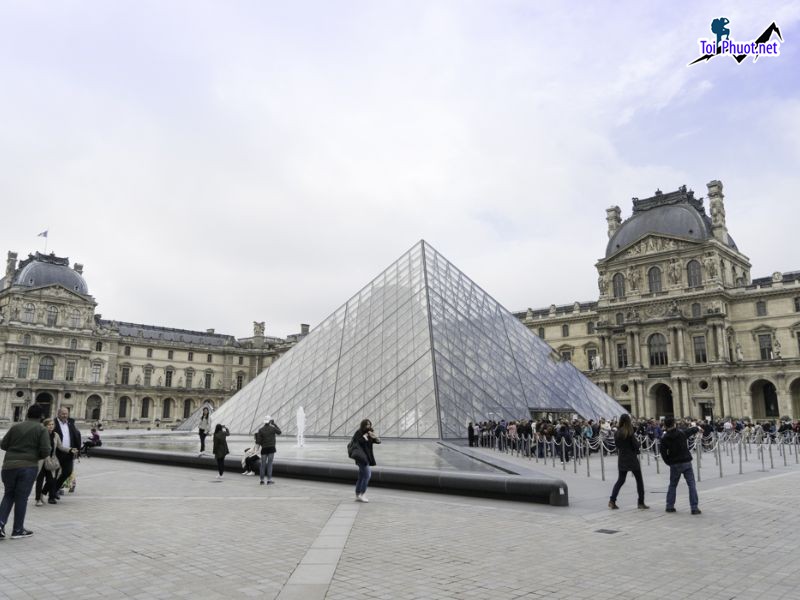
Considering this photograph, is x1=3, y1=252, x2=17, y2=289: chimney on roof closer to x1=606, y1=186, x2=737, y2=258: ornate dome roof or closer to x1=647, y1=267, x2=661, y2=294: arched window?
x1=606, y1=186, x2=737, y2=258: ornate dome roof

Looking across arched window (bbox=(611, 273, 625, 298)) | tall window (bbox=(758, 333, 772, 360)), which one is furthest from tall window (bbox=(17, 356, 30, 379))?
tall window (bbox=(758, 333, 772, 360))

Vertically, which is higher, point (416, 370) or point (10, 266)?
point (10, 266)

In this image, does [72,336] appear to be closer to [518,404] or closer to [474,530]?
[518,404]

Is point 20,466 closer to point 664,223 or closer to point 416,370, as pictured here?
point 416,370

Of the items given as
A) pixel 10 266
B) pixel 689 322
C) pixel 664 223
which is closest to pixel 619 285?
pixel 664 223

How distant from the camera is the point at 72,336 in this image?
210 feet

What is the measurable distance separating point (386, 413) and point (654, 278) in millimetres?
42889

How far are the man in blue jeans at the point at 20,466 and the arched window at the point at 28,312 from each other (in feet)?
213

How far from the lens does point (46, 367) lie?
203 ft

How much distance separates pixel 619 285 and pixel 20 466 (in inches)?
2258

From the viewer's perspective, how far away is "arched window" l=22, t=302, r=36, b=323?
2397 inches

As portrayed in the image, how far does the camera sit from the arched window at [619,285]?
187 ft

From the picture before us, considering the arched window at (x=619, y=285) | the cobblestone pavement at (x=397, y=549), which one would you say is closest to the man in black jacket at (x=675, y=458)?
the cobblestone pavement at (x=397, y=549)

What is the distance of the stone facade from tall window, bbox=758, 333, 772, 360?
78mm
